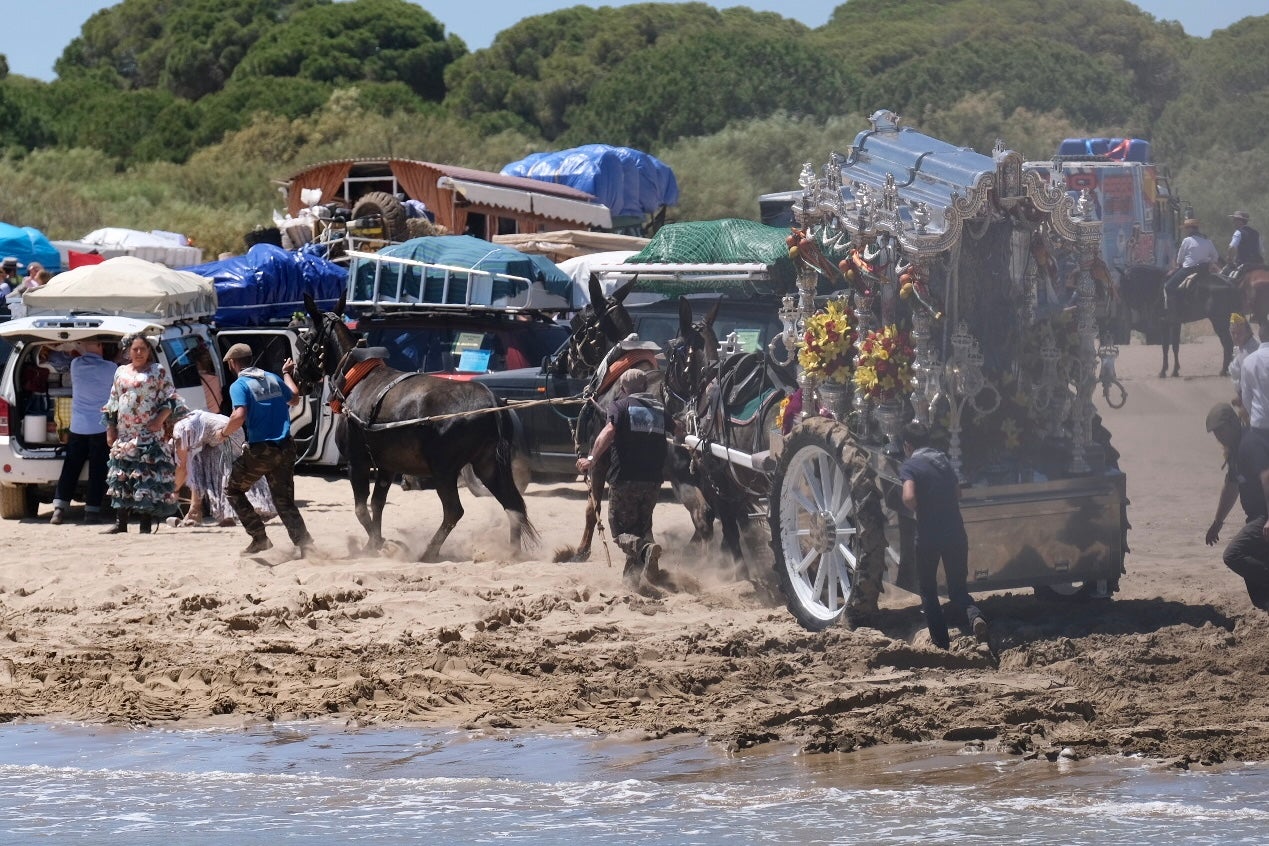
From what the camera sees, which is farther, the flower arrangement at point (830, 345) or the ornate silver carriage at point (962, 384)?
the flower arrangement at point (830, 345)

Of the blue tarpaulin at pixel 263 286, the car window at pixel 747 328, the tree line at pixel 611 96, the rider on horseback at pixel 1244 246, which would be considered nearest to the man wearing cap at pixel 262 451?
the car window at pixel 747 328

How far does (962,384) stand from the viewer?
8625 mm

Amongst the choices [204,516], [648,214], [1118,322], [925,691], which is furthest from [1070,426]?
[648,214]

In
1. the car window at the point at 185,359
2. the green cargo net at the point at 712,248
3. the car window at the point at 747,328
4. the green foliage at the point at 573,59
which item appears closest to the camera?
the car window at the point at 747,328

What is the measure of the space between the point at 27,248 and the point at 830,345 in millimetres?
15323

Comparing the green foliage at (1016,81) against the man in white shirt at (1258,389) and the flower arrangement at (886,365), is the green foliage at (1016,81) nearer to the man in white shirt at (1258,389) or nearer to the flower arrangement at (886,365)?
the man in white shirt at (1258,389)

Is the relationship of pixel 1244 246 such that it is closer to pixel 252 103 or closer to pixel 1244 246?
pixel 1244 246

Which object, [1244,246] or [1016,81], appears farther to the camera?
[1016,81]

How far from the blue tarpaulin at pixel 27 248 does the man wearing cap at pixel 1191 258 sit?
45.7 feet

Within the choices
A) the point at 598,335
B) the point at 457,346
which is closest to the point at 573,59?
the point at 457,346

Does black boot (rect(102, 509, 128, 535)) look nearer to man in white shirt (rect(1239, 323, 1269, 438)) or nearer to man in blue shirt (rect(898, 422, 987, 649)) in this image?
man in blue shirt (rect(898, 422, 987, 649))

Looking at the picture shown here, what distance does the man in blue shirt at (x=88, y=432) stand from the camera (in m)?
14.1

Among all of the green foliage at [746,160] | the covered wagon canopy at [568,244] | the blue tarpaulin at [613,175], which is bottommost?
the covered wagon canopy at [568,244]

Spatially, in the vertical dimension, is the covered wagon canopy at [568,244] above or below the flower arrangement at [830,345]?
above
